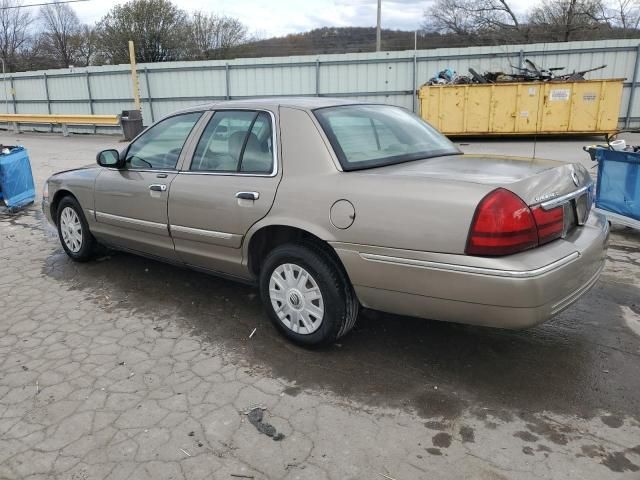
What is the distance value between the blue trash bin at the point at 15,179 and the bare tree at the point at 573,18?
3399 cm

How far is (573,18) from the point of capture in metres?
33.9

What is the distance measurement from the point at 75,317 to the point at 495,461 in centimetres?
319

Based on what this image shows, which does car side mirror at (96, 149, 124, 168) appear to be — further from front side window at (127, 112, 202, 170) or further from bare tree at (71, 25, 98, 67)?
bare tree at (71, 25, 98, 67)

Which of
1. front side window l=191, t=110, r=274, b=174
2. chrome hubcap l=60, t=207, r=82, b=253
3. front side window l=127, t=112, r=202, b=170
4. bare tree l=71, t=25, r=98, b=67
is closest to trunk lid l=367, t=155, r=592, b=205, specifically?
front side window l=191, t=110, r=274, b=174

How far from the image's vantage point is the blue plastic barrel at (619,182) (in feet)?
18.9

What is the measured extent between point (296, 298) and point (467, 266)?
1184 mm

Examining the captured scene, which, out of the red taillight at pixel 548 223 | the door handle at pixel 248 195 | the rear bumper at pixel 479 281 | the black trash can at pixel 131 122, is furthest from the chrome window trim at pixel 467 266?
the black trash can at pixel 131 122

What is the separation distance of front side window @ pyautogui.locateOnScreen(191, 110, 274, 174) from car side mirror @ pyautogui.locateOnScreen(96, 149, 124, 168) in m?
0.98

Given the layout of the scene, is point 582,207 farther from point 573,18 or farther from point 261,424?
point 573,18

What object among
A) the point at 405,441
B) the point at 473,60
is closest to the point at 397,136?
the point at 405,441

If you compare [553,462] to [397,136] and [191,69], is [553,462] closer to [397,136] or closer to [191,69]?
[397,136]

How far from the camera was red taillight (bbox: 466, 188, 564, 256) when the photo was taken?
261cm

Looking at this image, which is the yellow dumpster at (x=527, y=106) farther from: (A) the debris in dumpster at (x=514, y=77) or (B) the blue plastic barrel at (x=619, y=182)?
(B) the blue plastic barrel at (x=619, y=182)

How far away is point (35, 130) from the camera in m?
23.3
